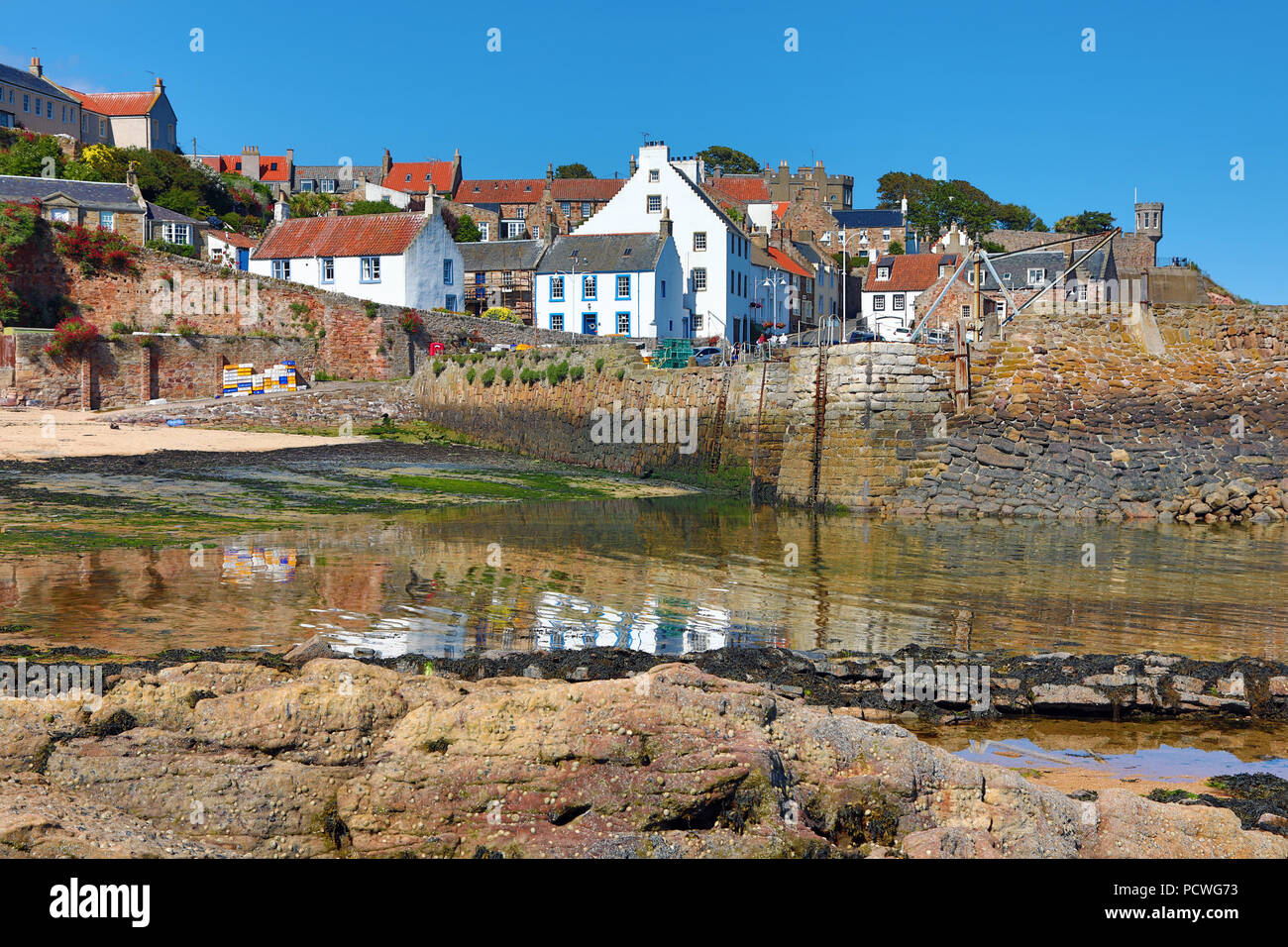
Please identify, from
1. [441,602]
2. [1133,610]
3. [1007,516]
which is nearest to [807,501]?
[1007,516]

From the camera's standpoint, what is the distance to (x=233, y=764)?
5816mm

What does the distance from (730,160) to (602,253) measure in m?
72.3

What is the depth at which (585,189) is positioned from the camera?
92.5m

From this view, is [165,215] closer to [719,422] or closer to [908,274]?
[719,422]

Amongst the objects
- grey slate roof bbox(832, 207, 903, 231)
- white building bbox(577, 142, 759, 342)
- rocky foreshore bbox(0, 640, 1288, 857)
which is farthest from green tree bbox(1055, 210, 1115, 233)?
rocky foreshore bbox(0, 640, 1288, 857)

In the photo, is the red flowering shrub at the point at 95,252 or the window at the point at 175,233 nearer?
the red flowering shrub at the point at 95,252

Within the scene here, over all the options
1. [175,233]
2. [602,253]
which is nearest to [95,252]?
[175,233]

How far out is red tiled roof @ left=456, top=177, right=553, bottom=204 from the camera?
9062cm

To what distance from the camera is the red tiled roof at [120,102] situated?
294 ft

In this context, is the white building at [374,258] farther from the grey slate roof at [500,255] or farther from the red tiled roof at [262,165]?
the red tiled roof at [262,165]

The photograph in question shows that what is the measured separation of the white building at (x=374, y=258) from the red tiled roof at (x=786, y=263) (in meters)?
20.6

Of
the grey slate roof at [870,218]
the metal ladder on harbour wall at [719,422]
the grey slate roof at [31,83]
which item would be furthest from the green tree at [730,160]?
the metal ladder on harbour wall at [719,422]

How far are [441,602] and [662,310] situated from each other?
41.2 meters
